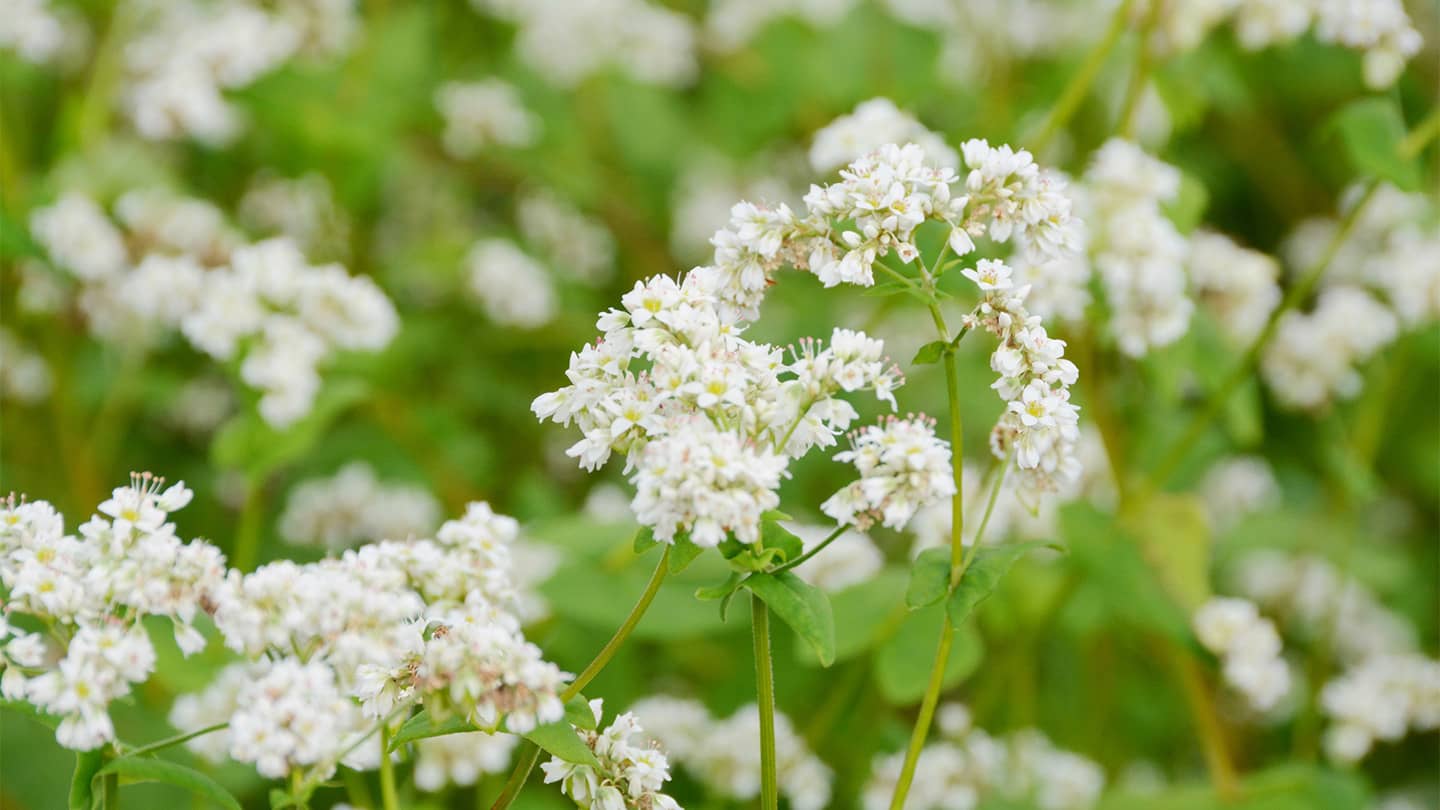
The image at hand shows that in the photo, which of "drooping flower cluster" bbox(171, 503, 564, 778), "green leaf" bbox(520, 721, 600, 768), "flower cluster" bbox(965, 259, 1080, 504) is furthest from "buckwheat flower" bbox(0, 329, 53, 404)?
"flower cluster" bbox(965, 259, 1080, 504)

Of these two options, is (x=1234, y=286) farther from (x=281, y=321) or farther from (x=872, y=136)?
(x=281, y=321)

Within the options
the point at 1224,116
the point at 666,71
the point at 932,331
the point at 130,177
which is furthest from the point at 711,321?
the point at 1224,116

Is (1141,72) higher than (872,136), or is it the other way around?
(1141,72)

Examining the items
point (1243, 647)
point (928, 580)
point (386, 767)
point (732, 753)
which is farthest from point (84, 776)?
point (1243, 647)

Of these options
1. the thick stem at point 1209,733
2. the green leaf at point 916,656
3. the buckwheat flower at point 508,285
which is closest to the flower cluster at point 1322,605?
the thick stem at point 1209,733

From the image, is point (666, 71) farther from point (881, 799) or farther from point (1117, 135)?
point (881, 799)

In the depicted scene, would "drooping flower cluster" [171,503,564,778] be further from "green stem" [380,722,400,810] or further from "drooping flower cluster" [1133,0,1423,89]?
"drooping flower cluster" [1133,0,1423,89]
